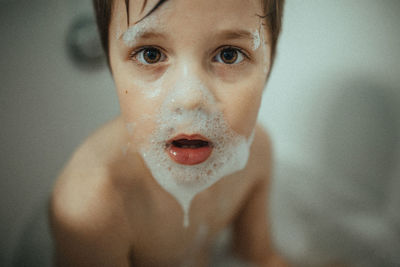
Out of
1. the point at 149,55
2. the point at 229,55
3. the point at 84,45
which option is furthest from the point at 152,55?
the point at 84,45

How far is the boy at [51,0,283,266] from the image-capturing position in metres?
0.45

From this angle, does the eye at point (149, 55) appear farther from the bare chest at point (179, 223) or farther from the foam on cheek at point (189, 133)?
the bare chest at point (179, 223)

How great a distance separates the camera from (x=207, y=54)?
0.46 meters

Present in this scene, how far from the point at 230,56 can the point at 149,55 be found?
12 centimetres

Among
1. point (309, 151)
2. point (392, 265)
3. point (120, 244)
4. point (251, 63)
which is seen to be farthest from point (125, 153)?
point (392, 265)

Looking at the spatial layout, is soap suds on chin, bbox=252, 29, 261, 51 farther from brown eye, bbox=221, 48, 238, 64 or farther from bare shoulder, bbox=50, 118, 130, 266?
bare shoulder, bbox=50, 118, 130, 266

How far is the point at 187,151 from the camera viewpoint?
1.68 ft

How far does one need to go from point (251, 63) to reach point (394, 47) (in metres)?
0.77

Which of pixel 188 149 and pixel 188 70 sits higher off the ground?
pixel 188 70

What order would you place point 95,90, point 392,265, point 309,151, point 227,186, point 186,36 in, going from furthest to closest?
point 309,151, point 392,265, point 95,90, point 227,186, point 186,36

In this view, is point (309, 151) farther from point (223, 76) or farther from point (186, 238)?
point (223, 76)

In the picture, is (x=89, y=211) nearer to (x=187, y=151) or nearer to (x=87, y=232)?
(x=87, y=232)

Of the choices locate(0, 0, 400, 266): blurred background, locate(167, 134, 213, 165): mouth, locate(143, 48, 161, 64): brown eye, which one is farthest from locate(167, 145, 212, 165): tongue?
locate(0, 0, 400, 266): blurred background

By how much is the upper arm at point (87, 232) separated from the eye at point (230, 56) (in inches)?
13.0
